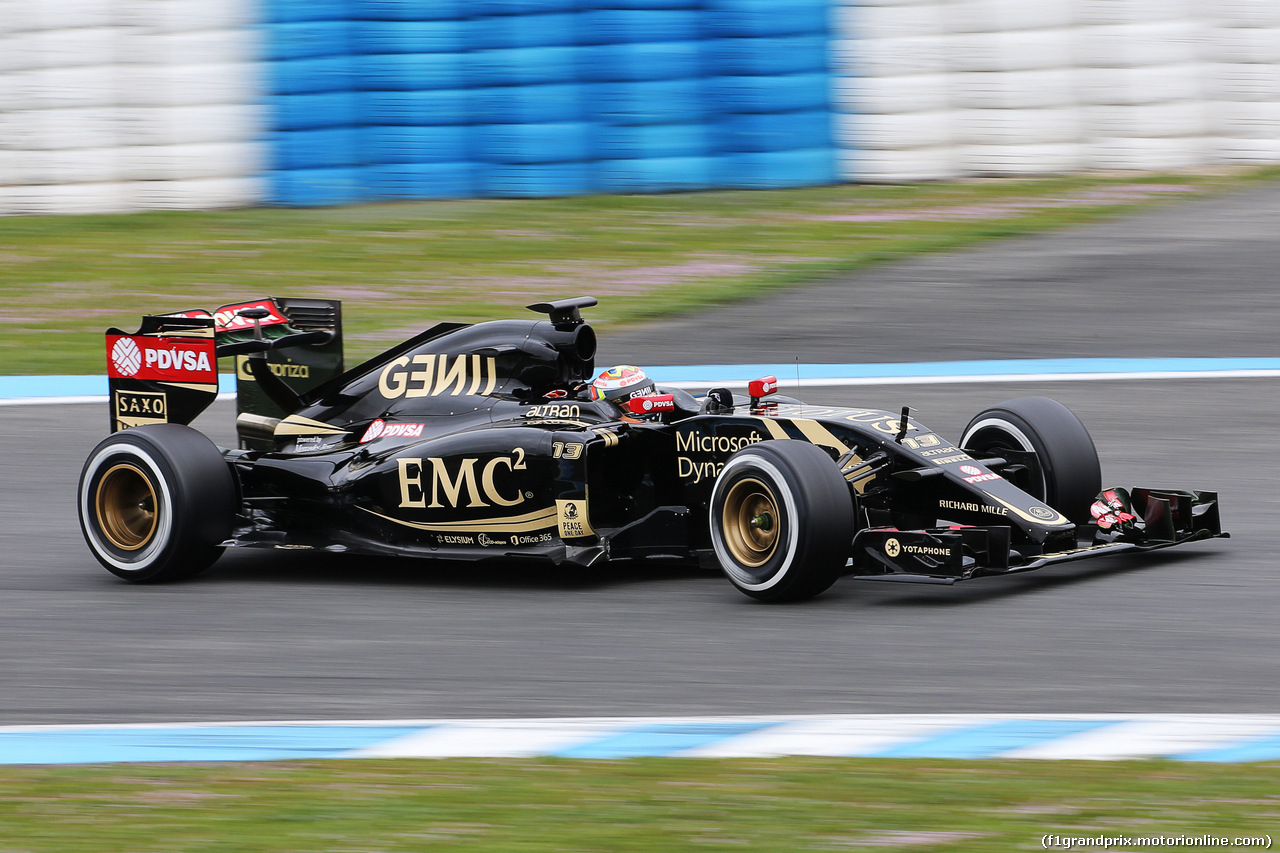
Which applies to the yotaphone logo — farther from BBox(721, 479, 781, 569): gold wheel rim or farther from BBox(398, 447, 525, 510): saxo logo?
BBox(398, 447, 525, 510): saxo logo

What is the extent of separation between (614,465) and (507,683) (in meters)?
1.97

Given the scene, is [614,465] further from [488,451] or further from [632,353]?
[632,353]

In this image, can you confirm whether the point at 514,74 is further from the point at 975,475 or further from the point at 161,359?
the point at 975,475

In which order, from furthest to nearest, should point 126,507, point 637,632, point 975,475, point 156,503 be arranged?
point 126,507, point 156,503, point 975,475, point 637,632

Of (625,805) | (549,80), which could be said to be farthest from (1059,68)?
(625,805)

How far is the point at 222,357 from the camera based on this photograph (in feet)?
34.2

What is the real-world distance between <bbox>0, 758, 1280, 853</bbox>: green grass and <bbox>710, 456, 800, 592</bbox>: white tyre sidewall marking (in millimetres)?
2045

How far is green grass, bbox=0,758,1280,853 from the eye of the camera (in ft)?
16.0

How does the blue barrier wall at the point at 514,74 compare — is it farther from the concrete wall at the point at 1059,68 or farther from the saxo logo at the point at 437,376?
the saxo logo at the point at 437,376

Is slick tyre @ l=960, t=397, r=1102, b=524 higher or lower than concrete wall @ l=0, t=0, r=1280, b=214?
lower

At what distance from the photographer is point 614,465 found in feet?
27.9

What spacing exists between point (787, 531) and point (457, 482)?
1884 mm

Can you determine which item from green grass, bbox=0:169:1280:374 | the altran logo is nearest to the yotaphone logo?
the altran logo

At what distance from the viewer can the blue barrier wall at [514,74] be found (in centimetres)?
1820
